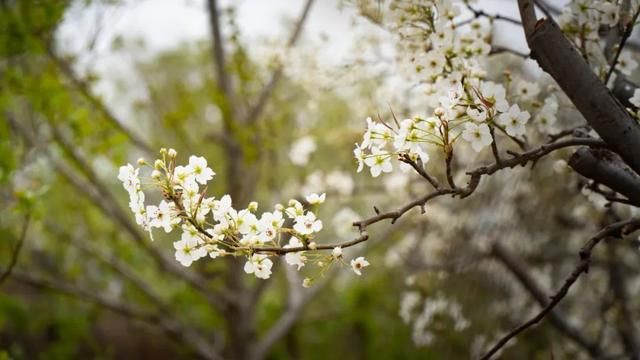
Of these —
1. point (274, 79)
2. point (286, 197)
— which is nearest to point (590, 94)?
point (274, 79)

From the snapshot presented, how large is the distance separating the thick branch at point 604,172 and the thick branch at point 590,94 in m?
0.07

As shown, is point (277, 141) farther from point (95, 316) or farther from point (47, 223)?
point (95, 316)

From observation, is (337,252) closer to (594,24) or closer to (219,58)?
(594,24)

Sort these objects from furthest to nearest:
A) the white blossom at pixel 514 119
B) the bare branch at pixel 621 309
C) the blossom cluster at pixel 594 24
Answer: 1. the bare branch at pixel 621 309
2. the blossom cluster at pixel 594 24
3. the white blossom at pixel 514 119

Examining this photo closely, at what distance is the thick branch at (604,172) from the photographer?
4.85 ft

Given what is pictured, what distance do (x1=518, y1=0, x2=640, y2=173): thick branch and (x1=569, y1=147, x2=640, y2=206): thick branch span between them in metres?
0.07

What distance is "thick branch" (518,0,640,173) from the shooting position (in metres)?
1.39

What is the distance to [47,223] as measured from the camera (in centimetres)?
385

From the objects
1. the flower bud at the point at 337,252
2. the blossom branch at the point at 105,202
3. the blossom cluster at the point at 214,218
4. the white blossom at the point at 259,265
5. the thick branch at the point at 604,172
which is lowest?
the flower bud at the point at 337,252

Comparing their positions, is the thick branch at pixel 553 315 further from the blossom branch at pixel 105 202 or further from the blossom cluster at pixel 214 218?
the blossom cluster at pixel 214 218

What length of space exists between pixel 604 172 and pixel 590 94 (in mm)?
216

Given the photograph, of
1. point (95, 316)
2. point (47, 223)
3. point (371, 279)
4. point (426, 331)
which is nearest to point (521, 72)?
point (426, 331)

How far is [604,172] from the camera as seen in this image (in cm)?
148

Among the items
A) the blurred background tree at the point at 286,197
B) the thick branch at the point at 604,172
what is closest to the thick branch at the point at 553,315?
the blurred background tree at the point at 286,197
